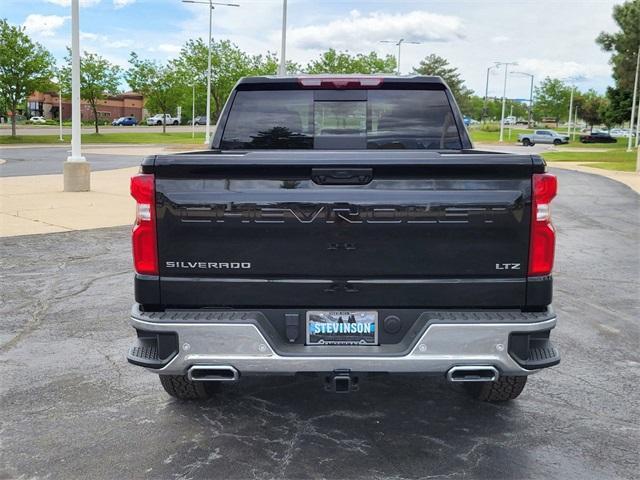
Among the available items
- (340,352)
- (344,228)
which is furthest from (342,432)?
(344,228)

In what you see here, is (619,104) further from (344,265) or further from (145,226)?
(145,226)

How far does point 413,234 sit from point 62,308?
188 inches

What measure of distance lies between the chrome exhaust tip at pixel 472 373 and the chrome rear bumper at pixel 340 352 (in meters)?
0.02

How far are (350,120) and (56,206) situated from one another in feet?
37.7

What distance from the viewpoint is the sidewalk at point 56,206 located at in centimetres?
1238

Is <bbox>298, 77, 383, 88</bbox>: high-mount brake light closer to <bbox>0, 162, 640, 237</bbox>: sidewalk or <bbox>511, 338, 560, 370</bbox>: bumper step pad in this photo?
<bbox>511, 338, 560, 370</bbox>: bumper step pad

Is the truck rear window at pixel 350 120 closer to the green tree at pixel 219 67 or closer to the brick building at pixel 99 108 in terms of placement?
the green tree at pixel 219 67

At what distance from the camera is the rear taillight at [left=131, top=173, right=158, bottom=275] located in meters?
3.55

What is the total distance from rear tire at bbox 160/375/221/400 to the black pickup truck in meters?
0.81

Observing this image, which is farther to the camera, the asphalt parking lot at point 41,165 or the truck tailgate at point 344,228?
the asphalt parking lot at point 41,165

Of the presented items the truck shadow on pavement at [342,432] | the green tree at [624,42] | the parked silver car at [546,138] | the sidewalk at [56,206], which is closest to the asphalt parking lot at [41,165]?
the sidewalk at [56,206]

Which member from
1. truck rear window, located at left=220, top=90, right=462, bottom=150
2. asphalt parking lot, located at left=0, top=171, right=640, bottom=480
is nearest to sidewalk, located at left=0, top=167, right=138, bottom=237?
asphalt parking lot, located at left=0, top=171, right=640, bottom=480

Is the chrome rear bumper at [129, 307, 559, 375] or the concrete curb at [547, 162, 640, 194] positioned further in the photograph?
the concrete curb at [547, 162, 640, 194]

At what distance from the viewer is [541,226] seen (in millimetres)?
3521
